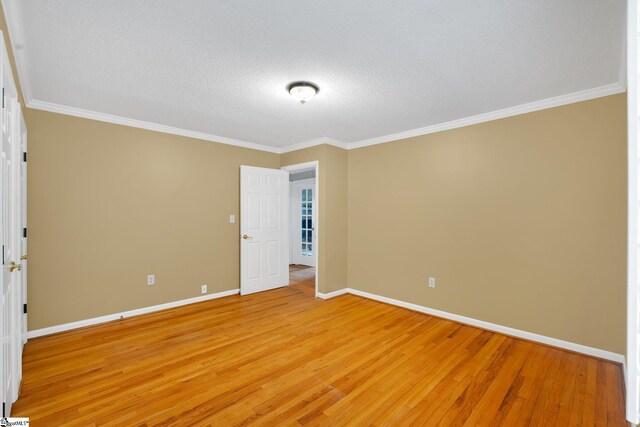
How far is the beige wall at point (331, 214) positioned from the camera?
455 cm

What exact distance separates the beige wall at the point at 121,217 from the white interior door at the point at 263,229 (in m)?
0.15

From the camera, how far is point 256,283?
4824mm

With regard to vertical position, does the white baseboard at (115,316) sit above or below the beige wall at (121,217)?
below

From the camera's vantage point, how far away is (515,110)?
125 inches

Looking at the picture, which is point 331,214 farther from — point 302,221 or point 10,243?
point 10,243

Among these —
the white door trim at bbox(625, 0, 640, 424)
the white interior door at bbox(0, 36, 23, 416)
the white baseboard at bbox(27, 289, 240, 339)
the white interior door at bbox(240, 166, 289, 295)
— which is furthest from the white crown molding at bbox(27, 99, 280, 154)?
the white door trim at bbox(625, 0, 640, 424)

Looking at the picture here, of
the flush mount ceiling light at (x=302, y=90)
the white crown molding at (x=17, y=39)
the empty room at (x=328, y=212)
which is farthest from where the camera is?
the flush mount ceiling light at (x=302, y=90)

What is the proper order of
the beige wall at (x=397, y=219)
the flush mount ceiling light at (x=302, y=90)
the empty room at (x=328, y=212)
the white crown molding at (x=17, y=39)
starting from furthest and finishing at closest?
the beige wall at (x=397, y=219), the flush mount ceiling light at (x=302, y=90), the empty room at (x=328, y=212), the white crown molding at (x=17, y=39)

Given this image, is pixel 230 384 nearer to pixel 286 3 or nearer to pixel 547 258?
pixel 286 3

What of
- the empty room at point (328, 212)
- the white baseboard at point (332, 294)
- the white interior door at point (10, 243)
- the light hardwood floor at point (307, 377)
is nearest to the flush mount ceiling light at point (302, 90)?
the empty room at point (328, 212)

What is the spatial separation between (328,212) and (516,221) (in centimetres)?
244

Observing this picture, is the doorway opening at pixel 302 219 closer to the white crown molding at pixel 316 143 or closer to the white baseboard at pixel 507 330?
the white crown molding at pixel 316 143

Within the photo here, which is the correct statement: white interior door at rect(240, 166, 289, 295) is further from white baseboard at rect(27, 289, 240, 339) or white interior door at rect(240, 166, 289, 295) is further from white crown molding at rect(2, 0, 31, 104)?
white crown molding at rect(2, 0, 31, 104)

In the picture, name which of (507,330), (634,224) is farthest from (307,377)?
(507,330)
